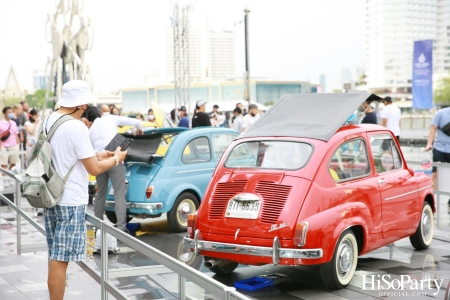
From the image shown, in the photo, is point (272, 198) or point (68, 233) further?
point (272, 198)

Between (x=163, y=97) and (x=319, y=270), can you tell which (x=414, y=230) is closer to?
(x=319, y=270)

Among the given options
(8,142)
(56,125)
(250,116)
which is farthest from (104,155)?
(250,116)

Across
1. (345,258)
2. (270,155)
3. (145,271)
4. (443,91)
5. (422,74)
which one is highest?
(443,91)

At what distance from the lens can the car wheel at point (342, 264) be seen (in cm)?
641

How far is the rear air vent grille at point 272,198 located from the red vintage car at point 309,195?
0.03ft

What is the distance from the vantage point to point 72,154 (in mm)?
4836

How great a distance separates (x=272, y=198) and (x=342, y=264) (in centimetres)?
102

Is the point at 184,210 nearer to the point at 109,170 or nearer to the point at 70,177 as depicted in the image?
the point at 109,170

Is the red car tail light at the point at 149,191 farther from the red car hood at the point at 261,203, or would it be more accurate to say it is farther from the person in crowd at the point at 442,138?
the person in crowd at the point at 442,138

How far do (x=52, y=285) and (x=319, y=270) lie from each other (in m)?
2.77

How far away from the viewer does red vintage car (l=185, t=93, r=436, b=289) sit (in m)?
6.26

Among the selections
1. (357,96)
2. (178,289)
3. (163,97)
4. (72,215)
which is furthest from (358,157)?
(163,97)

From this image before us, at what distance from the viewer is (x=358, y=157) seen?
734cm

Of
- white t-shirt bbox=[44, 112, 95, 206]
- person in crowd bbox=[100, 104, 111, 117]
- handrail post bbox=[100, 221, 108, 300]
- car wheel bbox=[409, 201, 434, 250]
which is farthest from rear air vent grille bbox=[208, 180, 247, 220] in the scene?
person in crowd bbox=[100, 104, 111, 117]
